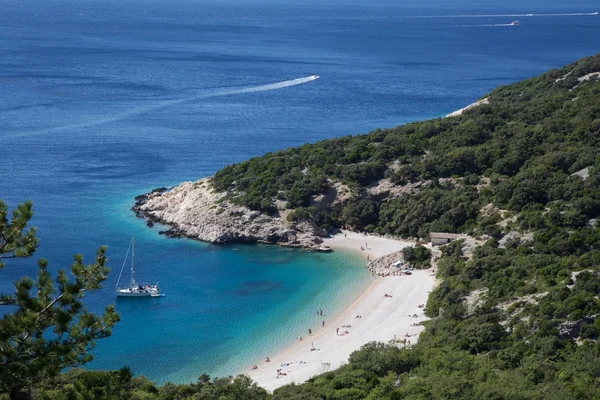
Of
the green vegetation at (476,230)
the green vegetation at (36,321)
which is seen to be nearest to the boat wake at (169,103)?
the green vegetation at (476,230)

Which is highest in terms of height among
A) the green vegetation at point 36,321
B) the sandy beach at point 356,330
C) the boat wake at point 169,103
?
the green vegetation at point 36,321

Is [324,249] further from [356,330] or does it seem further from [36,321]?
[36,321]

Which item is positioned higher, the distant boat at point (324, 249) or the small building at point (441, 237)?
the small building at point (441, 237)

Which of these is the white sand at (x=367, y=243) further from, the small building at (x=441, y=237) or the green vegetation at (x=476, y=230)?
the small building at (x=441, y=237)

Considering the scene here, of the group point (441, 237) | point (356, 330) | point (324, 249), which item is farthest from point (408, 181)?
point (356, 330)

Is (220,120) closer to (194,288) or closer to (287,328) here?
(194,288)

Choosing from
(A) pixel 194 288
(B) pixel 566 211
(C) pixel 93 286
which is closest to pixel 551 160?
(B) pixel 566 211

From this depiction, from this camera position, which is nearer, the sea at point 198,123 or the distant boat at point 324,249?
the sea at point 198,123

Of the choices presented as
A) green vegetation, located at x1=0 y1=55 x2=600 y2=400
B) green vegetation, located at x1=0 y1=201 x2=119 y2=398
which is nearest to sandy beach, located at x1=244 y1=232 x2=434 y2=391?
green vegetation, located at x1=0 y1=55 x2=600 y2=400

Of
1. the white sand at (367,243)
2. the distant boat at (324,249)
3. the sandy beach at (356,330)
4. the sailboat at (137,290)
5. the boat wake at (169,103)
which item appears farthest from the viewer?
the boat wake at (169,103)
